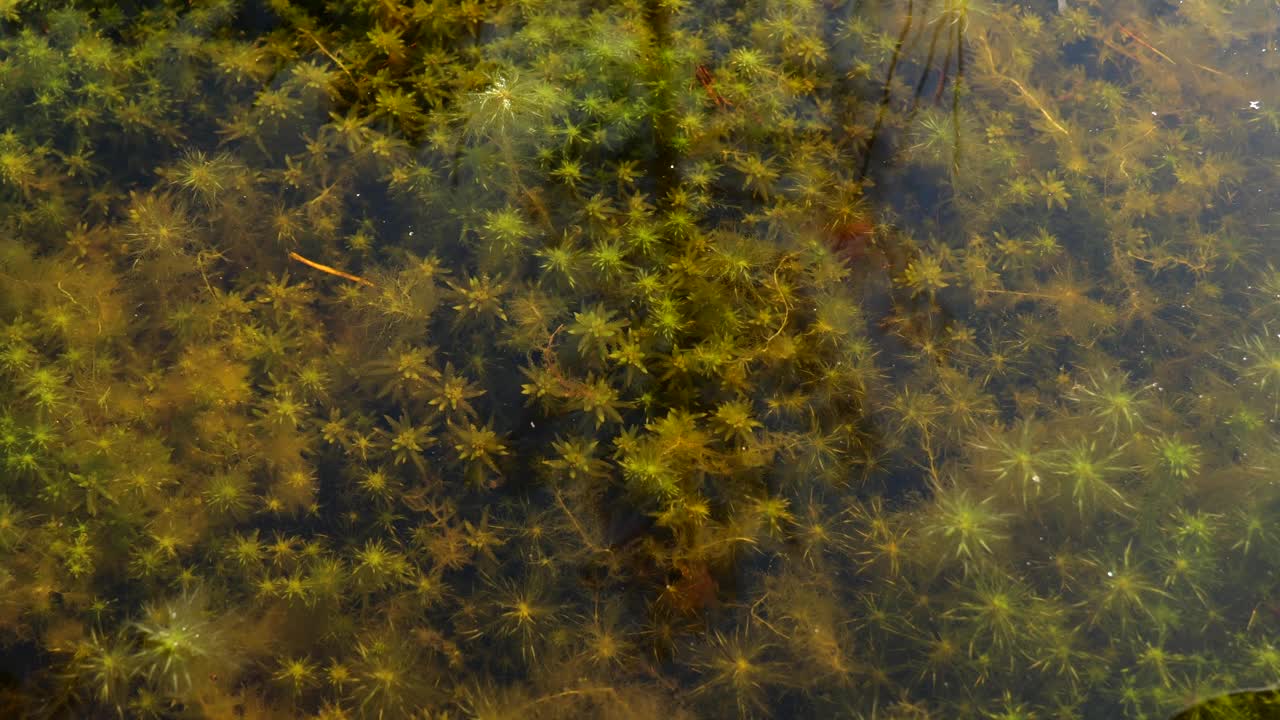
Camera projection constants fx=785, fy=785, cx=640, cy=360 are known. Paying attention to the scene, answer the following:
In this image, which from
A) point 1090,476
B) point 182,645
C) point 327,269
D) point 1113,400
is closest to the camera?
point 182,645

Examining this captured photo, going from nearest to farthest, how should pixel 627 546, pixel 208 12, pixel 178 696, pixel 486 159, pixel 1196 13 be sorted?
pixel 178 696
pixel 627 546
pixel 486 159
pixel 208 12
pixel 1196 13

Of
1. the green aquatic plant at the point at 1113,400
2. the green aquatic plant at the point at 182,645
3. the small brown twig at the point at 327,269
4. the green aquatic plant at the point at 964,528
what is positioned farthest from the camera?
the small brown twig at the point at 327,269

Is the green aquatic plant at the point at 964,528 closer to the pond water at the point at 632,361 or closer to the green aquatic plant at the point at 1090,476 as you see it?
the pond water at the point at 632,361

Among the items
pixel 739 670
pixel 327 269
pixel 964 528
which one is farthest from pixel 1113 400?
pixel 327 269

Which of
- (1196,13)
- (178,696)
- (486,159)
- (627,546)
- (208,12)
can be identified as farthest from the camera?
(1196,13)

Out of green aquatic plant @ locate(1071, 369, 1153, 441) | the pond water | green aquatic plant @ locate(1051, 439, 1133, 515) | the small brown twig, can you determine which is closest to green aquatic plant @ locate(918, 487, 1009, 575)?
the pond water

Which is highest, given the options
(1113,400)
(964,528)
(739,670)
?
(1113,400)

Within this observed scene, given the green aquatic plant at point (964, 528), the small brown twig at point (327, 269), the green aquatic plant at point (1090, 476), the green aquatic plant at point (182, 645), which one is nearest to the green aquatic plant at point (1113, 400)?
the green aquatic plant at point (1090, 476)

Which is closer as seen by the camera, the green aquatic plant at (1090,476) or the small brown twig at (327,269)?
the green aquatic plant at (1090,476)

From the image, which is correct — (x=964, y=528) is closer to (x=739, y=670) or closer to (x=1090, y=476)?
(x=1090, y=476)

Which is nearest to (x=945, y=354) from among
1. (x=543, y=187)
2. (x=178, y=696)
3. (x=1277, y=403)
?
(x=1277, y=403)

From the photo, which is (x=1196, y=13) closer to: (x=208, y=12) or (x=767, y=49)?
(x=767, y=49)
